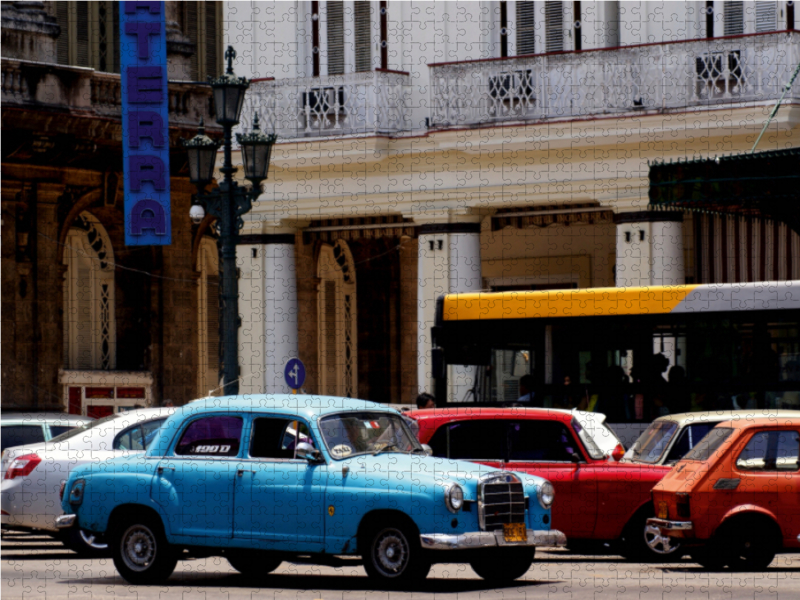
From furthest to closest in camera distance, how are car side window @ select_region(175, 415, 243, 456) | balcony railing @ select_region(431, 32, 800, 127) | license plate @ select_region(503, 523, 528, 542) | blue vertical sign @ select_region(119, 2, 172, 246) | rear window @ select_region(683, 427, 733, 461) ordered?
blue vertical sign @ select_region(119, 2, 172, 246), balcony railing @ select_region(431, 32, 800, 127), rear window @ select_region(683, 427, 733, 461), car side window @ select_region(175, 415, 243, 456), license plate @ select_region(503, 523, 528, 542)

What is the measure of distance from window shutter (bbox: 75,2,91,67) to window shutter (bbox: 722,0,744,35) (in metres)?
12.6

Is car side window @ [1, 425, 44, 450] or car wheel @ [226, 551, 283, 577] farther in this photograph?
car side window @ [1, 425, 44, 450]

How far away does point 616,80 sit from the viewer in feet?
85.4

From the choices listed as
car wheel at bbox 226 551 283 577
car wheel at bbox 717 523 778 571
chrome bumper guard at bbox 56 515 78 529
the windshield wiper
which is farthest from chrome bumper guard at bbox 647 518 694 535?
chrome bumper guard at bbox 56 515 78 529

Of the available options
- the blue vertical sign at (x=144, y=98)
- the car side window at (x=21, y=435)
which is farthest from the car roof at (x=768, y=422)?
the blue vertical sign at (x=144, y=98)

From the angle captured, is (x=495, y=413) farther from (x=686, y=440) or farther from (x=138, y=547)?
(x=138, y=547)

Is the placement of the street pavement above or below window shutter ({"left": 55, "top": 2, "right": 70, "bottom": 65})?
below

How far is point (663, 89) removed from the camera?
25.7 meters

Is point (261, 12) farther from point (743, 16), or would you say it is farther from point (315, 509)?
point (315, 509)

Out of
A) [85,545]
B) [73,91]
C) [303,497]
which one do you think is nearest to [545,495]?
[303,497]

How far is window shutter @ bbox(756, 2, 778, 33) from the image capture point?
26.1 m

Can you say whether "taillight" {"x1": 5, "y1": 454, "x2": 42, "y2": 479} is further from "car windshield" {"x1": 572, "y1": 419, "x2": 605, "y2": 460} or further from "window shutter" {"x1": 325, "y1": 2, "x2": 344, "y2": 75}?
"window shutter" {"x1": 325, "y1": 2, "x2": 344, "y2": 75}

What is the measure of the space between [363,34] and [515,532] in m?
17.1

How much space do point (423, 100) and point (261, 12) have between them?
380cm
